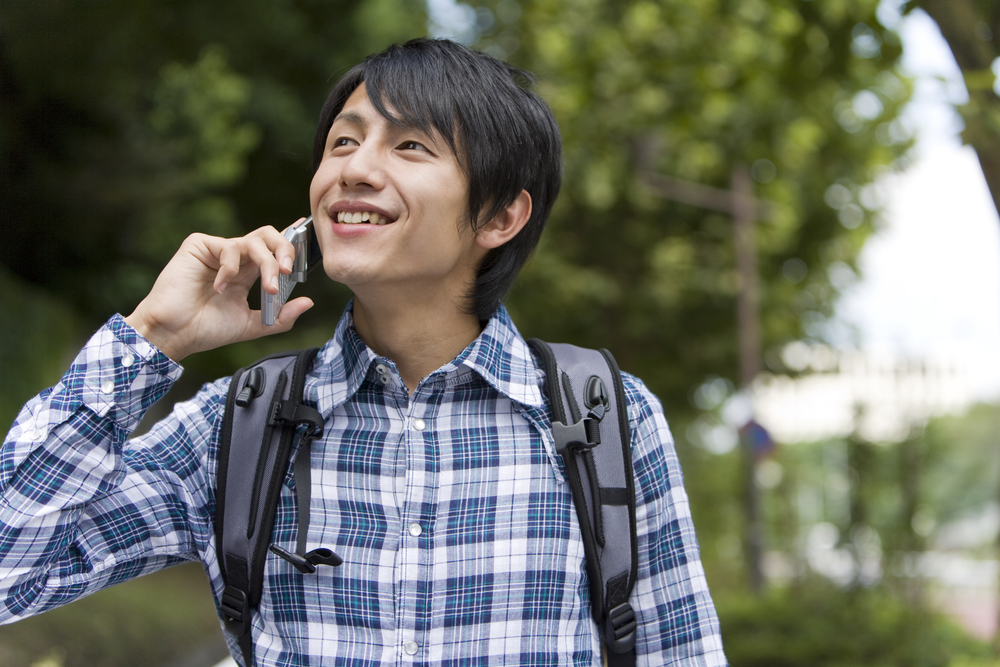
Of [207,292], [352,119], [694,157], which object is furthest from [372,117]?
[694,157]

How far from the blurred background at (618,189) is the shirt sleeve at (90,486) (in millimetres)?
2425

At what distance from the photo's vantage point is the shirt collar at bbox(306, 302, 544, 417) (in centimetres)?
178

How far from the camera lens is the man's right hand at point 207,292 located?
1.64 m

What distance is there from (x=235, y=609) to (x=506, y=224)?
95cm

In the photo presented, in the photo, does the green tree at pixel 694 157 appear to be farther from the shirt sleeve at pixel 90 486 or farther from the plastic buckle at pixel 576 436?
the shirt sleeve at pixel 90 486

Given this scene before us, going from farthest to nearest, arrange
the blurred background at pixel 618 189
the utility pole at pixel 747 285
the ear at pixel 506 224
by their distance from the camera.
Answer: the utility pole at pixel 747 285 → the blurred background at pixel 618 189 → the ear at pixel 506 224

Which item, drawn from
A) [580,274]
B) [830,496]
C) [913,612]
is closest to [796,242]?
[580,274]

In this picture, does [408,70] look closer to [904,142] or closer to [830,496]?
[830,496]

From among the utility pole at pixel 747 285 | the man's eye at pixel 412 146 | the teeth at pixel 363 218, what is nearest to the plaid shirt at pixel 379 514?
the teeth at pixel 363 218

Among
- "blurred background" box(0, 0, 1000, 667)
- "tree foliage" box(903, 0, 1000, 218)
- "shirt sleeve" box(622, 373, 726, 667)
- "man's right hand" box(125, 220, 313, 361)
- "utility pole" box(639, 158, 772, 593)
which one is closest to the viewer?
"man's right hand" box(125, 220, 313, 361)

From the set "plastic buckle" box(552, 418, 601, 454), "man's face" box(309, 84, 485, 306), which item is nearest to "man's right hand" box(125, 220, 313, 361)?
"man's face" box(309, 84, 485, 306)

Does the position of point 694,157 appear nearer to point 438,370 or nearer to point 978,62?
point 978,62

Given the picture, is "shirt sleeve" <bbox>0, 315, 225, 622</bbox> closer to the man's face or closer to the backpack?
the backpack

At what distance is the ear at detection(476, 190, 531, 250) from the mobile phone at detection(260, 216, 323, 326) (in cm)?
37
